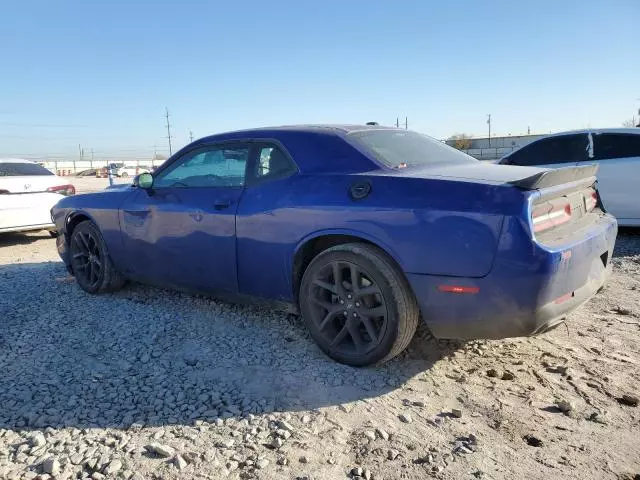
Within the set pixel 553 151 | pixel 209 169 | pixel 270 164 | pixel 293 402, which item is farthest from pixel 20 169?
pixel 553 151

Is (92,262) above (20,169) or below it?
below

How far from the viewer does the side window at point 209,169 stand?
13.0ft

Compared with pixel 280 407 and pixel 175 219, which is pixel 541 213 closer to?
pixel 280 407

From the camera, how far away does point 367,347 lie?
3277 mm

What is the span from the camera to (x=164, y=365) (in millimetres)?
3461

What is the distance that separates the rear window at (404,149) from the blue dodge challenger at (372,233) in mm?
18

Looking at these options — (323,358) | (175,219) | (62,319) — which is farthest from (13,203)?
(323,358)

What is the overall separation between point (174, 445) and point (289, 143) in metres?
2.09

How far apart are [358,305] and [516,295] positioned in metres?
0.95

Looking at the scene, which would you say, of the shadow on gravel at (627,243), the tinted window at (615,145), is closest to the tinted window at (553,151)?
the tinted window at (615,145)

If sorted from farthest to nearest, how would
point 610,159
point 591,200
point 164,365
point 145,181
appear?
point 610,159
point 145,181
point 591,200
point 164,365

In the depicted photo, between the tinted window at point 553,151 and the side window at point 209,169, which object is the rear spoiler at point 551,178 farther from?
the tinted window at point 553,151

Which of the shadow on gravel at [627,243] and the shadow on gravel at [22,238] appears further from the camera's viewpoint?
the shadow on gravel at [22,238]

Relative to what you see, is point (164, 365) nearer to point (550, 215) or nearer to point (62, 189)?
point (550, 215)
